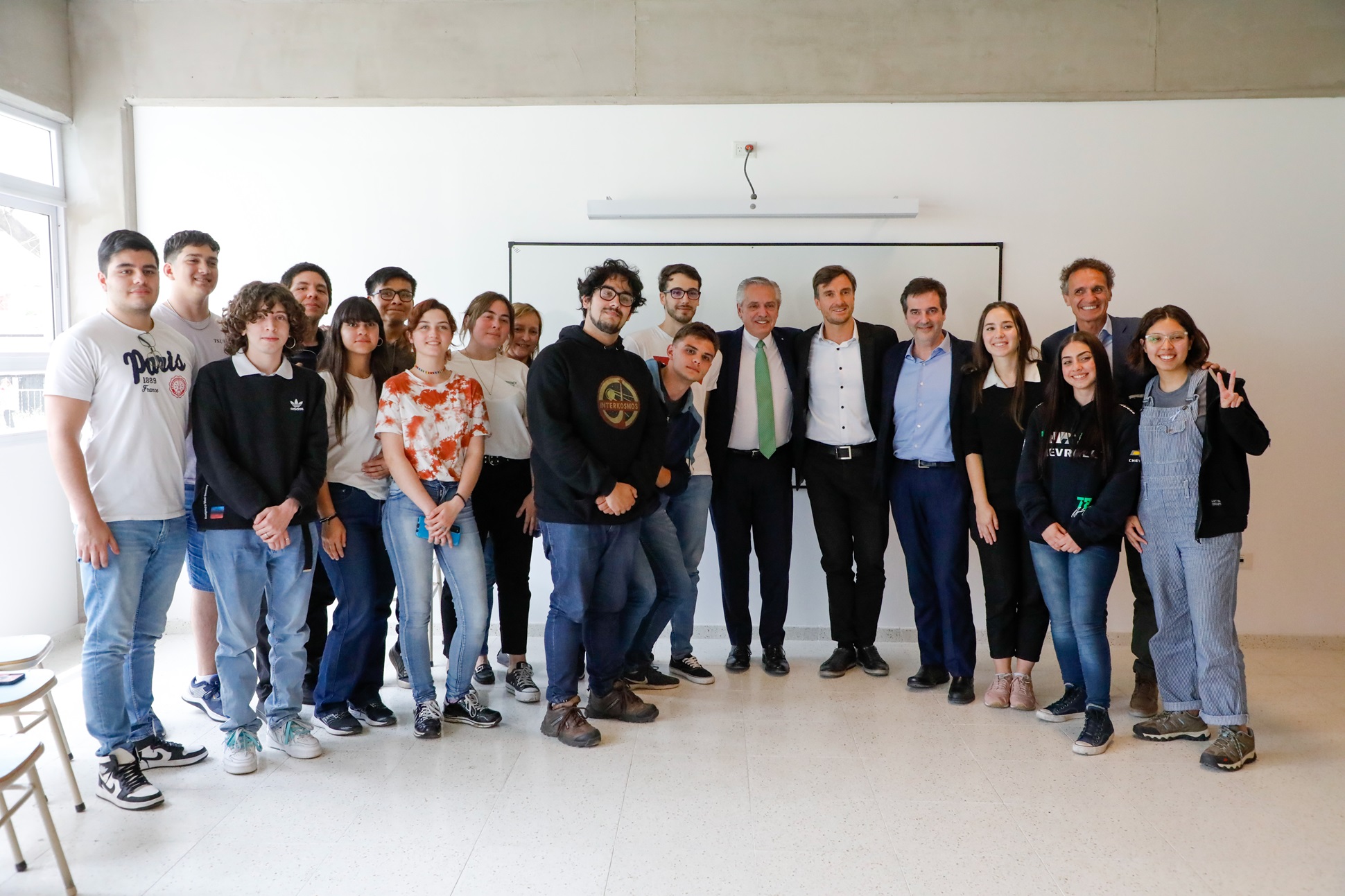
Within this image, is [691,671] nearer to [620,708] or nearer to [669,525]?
[620,708]

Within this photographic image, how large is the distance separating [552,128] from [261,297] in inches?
85.9

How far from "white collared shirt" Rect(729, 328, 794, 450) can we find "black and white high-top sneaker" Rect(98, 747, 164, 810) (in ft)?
8.37

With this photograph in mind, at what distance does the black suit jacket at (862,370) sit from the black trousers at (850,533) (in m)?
0.07

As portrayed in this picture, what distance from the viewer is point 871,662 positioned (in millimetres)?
4234

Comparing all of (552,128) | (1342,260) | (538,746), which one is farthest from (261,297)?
(1342,260)

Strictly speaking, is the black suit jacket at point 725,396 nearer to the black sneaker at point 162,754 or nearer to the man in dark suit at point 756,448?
the man in dark suit at point 756,448

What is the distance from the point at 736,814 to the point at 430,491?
1554 mm

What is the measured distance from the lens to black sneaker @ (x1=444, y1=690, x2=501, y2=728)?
11.6 ft

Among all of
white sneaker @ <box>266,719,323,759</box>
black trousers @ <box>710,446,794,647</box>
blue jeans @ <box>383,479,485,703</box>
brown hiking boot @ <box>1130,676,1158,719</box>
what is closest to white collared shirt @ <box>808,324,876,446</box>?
black trousers @ <box>710,446,794,647</box>

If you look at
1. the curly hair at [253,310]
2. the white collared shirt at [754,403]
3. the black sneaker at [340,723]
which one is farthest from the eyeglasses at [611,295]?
the black sneaker at [340,723]

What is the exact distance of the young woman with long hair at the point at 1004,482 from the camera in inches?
144

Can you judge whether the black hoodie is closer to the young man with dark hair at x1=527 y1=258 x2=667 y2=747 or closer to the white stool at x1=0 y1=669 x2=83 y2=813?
the young man with dark hair at x1=527 y1=258 x2=667 y2=747

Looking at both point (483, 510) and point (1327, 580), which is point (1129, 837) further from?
point (1327, 580)

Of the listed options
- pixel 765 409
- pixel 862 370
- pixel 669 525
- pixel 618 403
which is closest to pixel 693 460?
pixel 669 525
